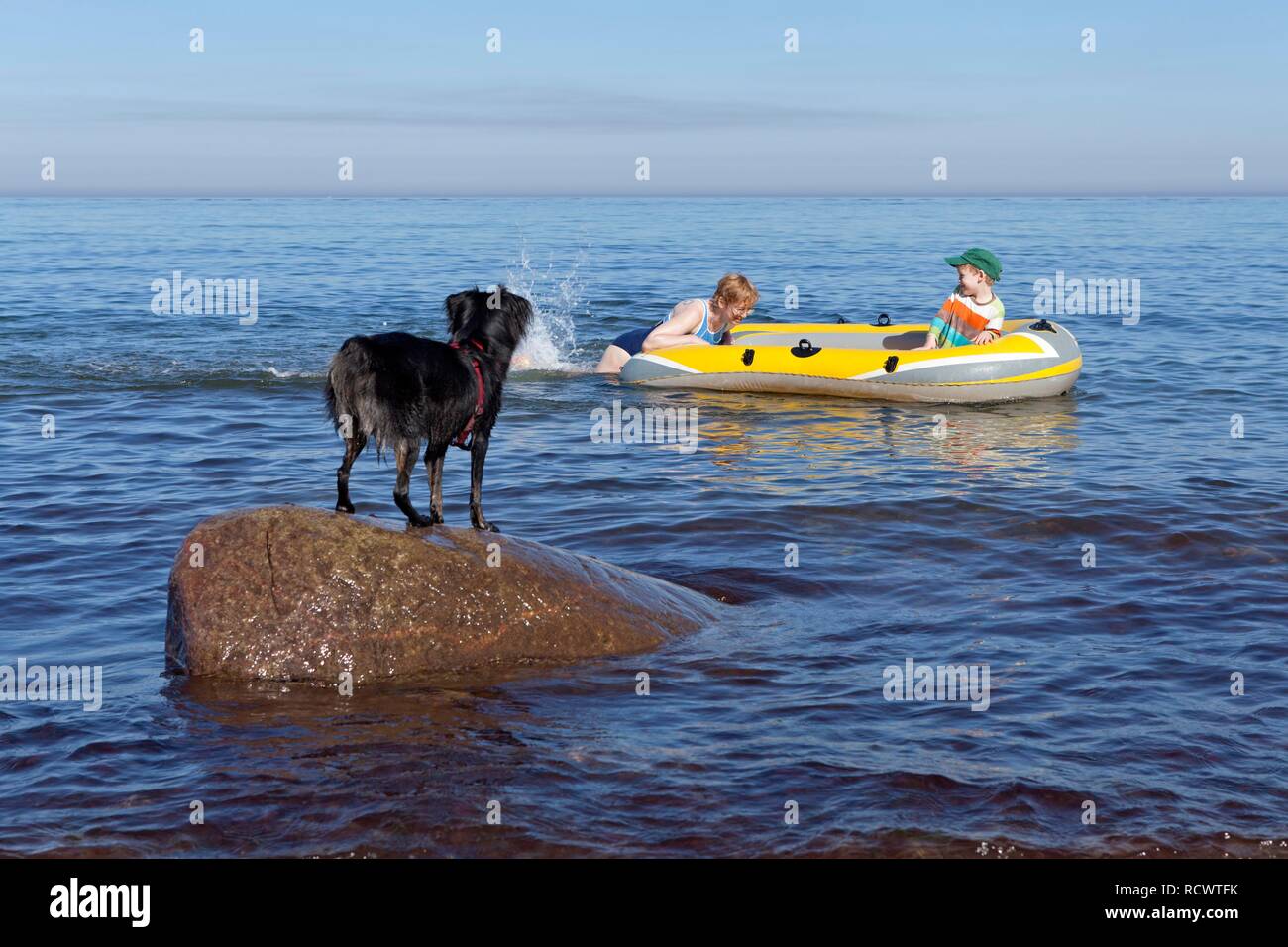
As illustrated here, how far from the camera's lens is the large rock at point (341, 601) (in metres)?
6.34

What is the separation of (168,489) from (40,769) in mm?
5031

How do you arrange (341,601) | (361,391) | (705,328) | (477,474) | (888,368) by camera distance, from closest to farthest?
1. (361,391)
2. (341,601)
3. (477,474)
4. (888,368)
5. (705,328)

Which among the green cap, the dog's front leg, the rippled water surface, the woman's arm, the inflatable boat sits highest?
the green cap

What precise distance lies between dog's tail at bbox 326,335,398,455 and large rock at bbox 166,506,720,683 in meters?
0.54

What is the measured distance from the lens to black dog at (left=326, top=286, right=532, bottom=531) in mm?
6262

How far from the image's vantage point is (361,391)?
6.26m

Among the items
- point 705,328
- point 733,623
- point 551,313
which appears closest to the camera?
point 733,623

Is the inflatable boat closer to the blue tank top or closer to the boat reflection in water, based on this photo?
the boat reflection in water

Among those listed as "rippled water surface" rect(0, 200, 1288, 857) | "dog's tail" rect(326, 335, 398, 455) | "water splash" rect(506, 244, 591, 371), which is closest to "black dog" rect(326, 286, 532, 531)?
"dog's tail" rect(326, 335, 398, 455)

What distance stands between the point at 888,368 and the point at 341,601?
359 inches

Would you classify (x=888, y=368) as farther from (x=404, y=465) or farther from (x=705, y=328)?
(x=404, y=465)

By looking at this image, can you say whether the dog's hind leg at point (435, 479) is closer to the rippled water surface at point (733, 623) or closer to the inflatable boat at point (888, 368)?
the rippled water surface at point (733, 623)

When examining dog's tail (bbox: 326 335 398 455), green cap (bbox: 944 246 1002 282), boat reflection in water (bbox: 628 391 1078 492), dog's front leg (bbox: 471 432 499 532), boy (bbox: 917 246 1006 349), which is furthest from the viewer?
boy (bbox: 917 246 1006 349)


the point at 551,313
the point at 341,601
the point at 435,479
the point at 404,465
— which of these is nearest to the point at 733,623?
the point at 435,479
